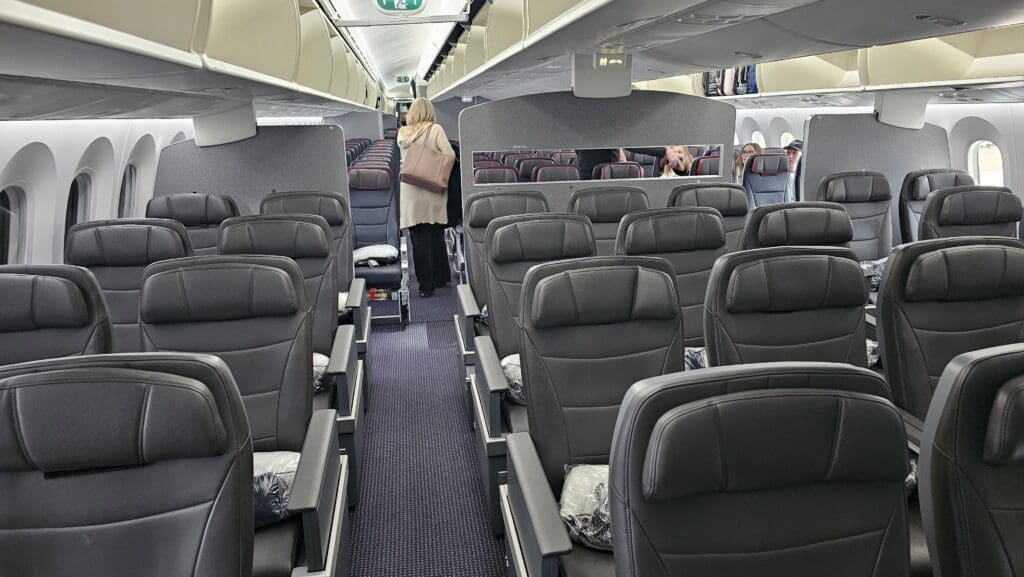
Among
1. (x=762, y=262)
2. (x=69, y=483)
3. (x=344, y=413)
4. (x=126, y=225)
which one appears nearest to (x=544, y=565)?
(x=69, y=483)

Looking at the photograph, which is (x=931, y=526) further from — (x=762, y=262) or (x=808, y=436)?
(x=762, y=262)

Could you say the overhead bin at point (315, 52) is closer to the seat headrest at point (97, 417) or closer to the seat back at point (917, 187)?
the seat headrest at point (97, 417)

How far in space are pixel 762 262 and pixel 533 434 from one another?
1.12 meters

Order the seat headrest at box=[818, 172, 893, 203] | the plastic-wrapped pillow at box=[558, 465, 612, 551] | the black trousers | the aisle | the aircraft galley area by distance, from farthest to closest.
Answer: the black trousers
the seat headrest at box=[818, 172, 893, 203]
the aisle
the plastic-wrapped pillow at box=[558, 465, 612, 551]
the aircraft galley area

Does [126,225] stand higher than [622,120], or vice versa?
[622,120]

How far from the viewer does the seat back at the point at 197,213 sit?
17.5 feet

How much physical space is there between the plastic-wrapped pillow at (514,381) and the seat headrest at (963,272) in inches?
68.9

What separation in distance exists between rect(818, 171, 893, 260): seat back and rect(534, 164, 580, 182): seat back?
2550mm

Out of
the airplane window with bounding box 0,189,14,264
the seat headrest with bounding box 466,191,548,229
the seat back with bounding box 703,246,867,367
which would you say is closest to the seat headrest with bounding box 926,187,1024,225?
the seat back with bounding box 703,246,867,367

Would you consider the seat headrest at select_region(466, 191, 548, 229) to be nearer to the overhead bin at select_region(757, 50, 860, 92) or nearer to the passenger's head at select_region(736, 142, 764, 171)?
the overhead bin at select_region(757, 50, 860, 92)

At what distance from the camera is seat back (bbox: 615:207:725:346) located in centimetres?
383

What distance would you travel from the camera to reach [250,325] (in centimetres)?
290

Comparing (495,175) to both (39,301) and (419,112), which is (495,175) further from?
(39,301)

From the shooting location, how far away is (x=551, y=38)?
13.1 ft
